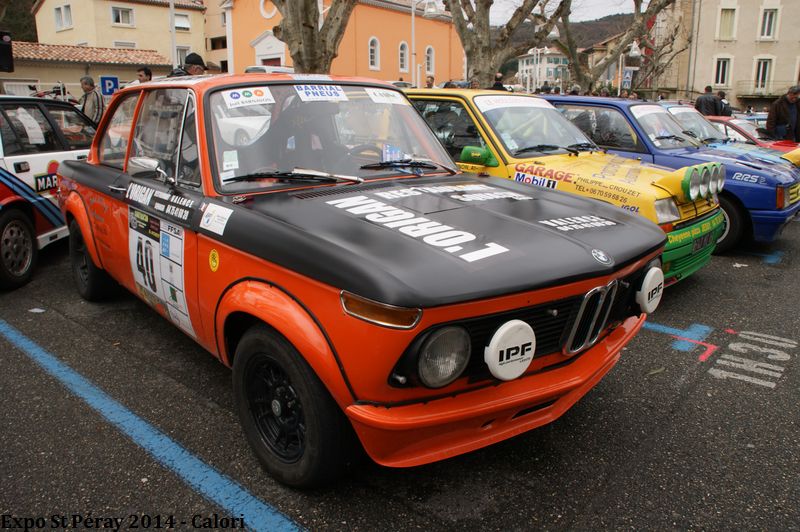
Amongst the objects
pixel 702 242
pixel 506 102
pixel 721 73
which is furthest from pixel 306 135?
pixel 721 73

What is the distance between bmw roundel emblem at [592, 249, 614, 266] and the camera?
2.49m

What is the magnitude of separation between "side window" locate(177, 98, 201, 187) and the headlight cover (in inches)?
139

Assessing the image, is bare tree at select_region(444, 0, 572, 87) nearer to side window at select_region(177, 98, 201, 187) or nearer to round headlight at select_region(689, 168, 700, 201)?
round headlight at select_region(689, 168, 700, 201)

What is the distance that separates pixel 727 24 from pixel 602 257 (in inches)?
2086

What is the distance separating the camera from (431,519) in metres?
2.49

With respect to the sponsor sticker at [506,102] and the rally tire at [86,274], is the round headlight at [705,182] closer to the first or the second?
the sponsor sticker at [506,102]

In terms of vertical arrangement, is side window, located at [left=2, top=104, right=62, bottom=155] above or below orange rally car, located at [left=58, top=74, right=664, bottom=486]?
above

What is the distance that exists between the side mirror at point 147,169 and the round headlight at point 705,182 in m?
4.21

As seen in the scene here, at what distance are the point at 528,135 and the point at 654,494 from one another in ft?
12.9

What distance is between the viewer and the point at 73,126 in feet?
21.4

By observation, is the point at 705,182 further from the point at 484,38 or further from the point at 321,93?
the point at 484,38

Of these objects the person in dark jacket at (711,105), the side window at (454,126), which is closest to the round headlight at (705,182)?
the side window at (454,126)

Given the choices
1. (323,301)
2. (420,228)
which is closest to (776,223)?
(420,228)

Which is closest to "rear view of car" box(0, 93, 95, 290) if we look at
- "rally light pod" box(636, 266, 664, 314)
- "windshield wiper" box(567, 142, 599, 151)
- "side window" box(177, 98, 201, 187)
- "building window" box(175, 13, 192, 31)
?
"side window" box(177, 98, 201, 187)
